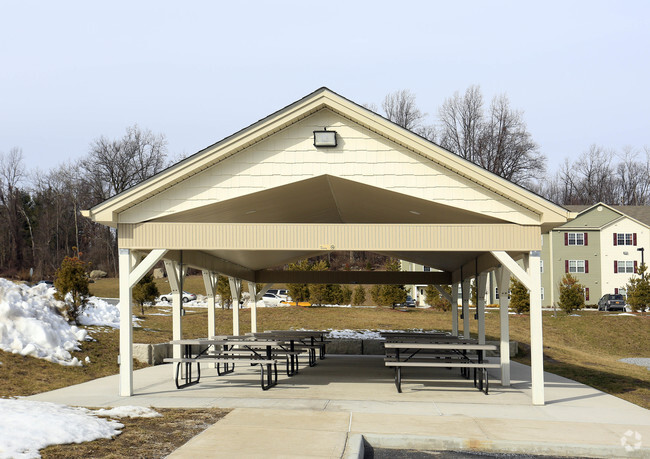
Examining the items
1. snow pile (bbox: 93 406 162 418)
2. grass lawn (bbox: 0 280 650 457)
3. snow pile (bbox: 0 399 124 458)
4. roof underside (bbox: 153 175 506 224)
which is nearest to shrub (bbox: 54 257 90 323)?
grass lawn (bbox: 0 280 650 457)

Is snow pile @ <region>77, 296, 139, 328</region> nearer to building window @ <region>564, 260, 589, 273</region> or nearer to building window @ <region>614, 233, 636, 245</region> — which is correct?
building window @ <region>564, 260, 589, 273</region>

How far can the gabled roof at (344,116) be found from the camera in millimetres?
10500

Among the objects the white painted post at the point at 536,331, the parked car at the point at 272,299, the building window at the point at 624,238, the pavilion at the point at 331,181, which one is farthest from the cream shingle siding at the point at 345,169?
the building window at the point at 624,238

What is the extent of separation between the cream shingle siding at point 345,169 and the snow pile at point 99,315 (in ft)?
29.5

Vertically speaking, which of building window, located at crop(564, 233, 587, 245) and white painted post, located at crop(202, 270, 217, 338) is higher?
building window, located at crop(564, 233, 587, 245)

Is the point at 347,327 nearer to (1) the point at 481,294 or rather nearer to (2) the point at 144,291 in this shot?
(2) the point at 144,291

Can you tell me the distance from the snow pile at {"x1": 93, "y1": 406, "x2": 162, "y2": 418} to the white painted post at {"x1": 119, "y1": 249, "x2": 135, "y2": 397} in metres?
1.75

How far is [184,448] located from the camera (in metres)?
6.62

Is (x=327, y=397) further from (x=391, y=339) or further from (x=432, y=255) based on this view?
(x=432, y=255)

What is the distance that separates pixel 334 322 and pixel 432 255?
1362 cm

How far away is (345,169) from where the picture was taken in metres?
10.7

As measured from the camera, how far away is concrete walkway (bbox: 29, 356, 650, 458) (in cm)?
701

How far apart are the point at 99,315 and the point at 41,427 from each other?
1344 centimetres

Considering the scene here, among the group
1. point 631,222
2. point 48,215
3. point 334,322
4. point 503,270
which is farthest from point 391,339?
point 48,215
